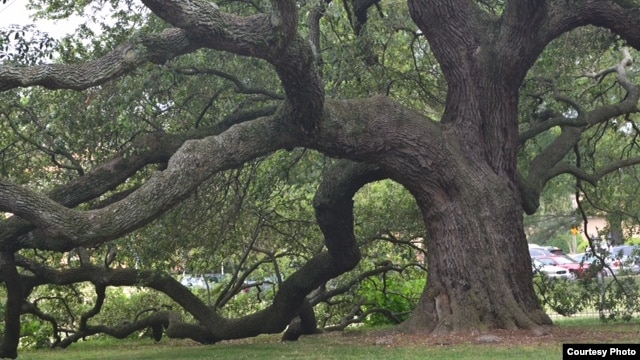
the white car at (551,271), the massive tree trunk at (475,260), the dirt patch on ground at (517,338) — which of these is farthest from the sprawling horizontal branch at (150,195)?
the white car at (551,271)

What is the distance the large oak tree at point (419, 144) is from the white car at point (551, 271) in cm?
325

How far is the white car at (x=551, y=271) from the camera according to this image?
17547 mm

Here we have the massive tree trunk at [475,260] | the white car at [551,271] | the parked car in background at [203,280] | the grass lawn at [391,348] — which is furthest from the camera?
the parked car in background at [203,280]

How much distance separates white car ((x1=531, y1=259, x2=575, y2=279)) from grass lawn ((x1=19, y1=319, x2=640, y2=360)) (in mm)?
2248

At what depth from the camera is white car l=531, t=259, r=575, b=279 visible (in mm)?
17547

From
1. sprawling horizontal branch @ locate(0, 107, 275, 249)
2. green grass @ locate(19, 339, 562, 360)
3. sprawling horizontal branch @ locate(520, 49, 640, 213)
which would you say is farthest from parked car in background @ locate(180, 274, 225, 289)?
sprawling horizontal branch @ locate(520, 49, 640, 213)

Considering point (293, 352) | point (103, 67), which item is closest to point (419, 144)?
point (293, 352)

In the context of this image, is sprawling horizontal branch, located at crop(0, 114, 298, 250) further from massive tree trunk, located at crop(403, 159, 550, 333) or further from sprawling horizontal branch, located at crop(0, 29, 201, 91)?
massive tree trunk, located at crop(403, 159, 550, 333)

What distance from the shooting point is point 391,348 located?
12.1m

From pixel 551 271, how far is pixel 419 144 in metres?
19.2

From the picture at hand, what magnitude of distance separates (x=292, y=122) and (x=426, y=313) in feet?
11.3

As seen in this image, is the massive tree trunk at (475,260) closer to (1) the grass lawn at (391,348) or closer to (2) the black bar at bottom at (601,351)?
(1) the grass lawn at (391,348)

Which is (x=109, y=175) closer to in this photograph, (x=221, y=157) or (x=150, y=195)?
(x=221, y=157)

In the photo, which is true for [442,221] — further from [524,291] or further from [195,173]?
[195,173]
